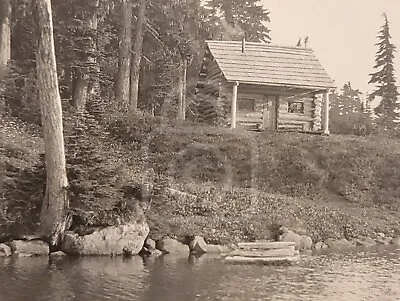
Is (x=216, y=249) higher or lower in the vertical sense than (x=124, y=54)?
lower

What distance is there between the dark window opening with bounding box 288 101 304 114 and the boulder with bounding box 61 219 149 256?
20436 mm

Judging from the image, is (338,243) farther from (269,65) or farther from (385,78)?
(385,78)

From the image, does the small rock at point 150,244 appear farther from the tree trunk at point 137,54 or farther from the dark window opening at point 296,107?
the dark window opening at point 296,107

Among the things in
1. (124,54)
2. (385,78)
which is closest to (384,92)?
(385,78)

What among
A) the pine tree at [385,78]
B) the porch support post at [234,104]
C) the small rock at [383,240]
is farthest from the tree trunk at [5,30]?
the pine tree at [385,78]

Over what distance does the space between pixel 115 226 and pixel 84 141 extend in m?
2.93

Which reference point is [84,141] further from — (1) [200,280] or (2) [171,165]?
(2) [171,165]

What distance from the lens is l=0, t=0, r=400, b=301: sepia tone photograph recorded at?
15.3m

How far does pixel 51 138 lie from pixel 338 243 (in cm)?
1163

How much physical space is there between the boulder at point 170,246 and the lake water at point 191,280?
97 centimetres

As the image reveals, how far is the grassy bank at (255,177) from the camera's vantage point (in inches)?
887

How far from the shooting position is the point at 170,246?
1948cm

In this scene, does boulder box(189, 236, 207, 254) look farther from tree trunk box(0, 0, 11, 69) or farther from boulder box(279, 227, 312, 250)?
tree trunk box(0, 0, 11, 69)

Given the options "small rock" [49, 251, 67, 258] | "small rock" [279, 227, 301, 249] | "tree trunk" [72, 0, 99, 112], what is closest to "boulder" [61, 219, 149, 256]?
"small rock" [49, 251, 67, 258]
